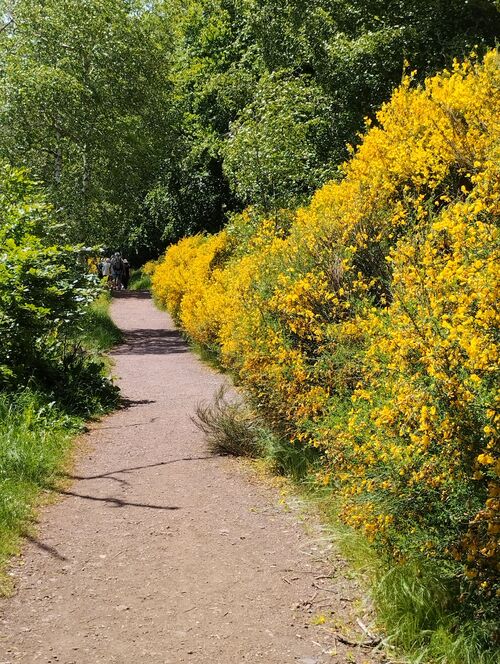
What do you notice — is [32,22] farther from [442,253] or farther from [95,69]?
[442,253]

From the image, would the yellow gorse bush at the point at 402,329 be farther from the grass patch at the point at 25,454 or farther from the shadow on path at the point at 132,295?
the shadow on path at the point at 132,295

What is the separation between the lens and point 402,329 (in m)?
3.48

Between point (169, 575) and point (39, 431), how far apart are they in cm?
312

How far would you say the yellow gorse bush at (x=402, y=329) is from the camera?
3016mm

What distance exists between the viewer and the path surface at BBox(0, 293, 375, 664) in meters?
3.55

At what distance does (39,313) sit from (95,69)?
1193 cm

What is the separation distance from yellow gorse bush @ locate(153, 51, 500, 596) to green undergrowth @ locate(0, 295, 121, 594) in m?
1.81

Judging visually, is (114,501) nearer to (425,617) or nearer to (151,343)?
(425,617)

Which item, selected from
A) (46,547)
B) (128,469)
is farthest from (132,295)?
(46,547)

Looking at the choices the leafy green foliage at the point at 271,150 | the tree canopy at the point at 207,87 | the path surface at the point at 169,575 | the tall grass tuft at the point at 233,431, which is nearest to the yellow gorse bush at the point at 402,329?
the tall grass tuft at the point at 233,431

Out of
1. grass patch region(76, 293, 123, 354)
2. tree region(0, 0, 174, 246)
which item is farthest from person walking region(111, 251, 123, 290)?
grass patch region(76, 293, 123, 354)

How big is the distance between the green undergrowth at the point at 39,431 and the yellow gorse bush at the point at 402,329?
1.81 metres

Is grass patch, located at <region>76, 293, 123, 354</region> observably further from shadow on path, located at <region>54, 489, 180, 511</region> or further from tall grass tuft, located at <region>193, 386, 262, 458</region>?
shadow on path, located at <region>54, 489, 180, 511</region>

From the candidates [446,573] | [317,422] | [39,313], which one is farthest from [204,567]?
[39,313]
